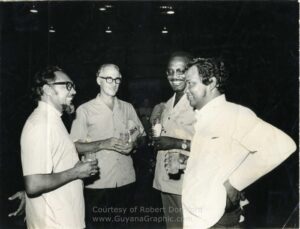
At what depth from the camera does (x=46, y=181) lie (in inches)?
70.2

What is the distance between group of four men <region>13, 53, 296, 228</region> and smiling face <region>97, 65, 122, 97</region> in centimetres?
2

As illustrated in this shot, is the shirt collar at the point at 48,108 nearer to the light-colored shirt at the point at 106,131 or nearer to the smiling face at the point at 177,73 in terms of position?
the light-colored shirt at the point at 106,131

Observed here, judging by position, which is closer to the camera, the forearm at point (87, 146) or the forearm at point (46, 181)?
the forearm at point (46, 181)

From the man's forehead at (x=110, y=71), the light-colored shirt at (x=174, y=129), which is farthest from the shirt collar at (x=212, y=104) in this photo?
the man's forehead at (x=110, y=71)

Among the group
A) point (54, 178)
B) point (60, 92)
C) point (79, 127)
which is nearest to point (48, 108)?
point (60, 92)

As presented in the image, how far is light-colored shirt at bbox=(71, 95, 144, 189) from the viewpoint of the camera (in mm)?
2404

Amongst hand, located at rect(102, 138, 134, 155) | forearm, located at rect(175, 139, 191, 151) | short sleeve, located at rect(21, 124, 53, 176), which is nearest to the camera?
short sleeve, located at rect(21, 124, 53, 176)

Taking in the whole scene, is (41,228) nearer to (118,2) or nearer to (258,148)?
(258,148)

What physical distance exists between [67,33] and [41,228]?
1.38 m

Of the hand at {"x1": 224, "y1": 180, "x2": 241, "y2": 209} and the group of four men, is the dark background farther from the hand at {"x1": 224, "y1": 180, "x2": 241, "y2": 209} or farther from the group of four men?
the hand at {"x1": 224, "y1": 180, "x2": 241, "y2": 209}

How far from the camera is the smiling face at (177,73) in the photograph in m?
2.37

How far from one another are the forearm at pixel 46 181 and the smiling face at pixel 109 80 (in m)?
0.76

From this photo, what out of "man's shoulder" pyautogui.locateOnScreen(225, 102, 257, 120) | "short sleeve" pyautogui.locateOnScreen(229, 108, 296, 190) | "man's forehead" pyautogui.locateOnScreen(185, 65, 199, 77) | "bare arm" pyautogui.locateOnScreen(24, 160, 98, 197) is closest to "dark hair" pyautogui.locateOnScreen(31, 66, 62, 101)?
"bare arm" pyautogui.locateOnScreen(24, 160, 98, 197)

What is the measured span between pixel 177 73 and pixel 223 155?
0.71m
